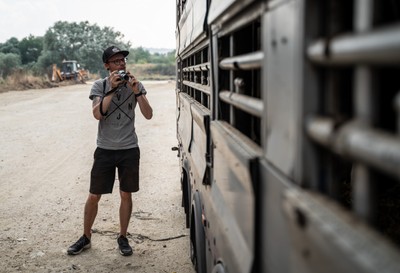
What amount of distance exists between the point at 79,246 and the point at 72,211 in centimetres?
143

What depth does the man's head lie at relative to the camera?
427 centimetres

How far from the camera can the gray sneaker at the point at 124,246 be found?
14.5 feet

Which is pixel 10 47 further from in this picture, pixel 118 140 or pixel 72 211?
pixel 118 140

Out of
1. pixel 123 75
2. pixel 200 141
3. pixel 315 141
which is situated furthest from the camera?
pixel 123 75

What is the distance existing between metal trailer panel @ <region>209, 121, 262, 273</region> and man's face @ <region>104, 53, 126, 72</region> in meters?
2.29

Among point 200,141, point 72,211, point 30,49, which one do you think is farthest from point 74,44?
point 200,141

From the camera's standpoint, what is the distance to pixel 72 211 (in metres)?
5.86

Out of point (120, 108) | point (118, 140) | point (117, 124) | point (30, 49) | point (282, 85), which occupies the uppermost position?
point (30, 49)

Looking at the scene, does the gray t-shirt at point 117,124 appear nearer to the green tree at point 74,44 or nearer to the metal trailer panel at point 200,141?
the metal trailer panel at point 200,141

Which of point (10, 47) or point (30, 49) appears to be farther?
point (30, 49)

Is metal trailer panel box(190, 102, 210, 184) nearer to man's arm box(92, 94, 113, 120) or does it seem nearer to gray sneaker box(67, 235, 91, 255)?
man's arm box(92, 94, 113, 120)

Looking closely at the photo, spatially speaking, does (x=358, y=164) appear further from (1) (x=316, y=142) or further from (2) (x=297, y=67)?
(2) (x=297, y=67)

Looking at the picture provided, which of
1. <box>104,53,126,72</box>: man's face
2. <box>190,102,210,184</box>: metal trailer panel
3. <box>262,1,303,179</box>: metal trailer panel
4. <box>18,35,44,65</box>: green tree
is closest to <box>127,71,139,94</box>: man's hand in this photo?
<box>104,53,126,72</box>: man's face

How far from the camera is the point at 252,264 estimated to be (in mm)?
1421
